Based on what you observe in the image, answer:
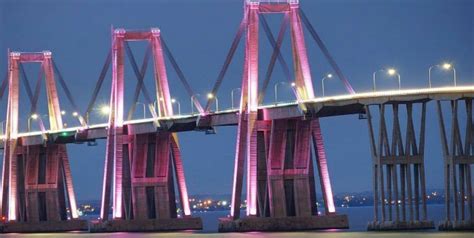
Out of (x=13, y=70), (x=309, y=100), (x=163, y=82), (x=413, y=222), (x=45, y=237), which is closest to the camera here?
(x=413, y=222)

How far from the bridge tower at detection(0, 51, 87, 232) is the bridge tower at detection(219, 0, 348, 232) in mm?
37311

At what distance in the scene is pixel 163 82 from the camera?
424 ft

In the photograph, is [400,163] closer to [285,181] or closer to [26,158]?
[285,181]

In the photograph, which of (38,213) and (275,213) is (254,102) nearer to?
(275,213)

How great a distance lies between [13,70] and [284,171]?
1732 inches

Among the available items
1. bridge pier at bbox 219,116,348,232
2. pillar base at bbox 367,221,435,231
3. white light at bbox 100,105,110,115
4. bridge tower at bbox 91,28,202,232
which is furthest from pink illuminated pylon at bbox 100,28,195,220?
pillar base at bbox 367,221,435,231

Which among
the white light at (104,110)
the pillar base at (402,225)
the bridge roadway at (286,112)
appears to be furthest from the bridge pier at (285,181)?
the white light at (104,110)

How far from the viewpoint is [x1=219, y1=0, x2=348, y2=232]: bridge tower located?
108625 mm

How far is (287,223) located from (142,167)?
24.9 meters

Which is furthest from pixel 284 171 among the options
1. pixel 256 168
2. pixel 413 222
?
pixel 413 222

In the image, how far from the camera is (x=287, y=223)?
10962 centimetres

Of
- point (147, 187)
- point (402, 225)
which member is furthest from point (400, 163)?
point (147, 187)

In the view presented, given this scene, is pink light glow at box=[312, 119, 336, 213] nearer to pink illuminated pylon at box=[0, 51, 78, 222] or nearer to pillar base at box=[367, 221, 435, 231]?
pillar base at box=[367, 221, 435, 231]

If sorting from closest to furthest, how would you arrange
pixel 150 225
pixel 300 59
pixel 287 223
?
pixel 300 59 → pixel 287 223 → pixel 150 225
